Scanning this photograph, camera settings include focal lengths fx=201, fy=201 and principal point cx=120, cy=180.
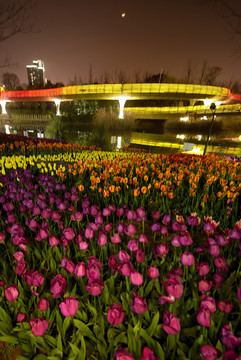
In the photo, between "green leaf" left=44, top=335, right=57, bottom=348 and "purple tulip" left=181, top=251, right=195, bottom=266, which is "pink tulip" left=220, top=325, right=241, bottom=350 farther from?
"green leaf" left=44, top=335, right=57, bottom=348

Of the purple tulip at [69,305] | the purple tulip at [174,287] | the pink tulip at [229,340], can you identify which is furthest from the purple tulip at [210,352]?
the purple tulip at [69,305]

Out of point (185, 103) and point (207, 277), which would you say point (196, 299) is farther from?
point (185, 103)

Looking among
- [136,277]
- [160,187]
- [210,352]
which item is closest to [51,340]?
[136,277]

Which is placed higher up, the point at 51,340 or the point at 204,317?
the point at 204,317

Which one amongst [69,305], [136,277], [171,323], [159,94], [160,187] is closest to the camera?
[171,323]

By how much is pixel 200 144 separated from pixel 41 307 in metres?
32.0

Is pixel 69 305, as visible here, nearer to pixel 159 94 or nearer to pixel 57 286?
pixel 57 286

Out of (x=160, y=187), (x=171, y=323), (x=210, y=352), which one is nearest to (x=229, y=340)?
(x=210, y=352)

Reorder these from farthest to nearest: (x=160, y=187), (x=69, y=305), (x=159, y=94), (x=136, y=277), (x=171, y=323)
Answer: (x=159, y=94) → (x=160, y=187) → (x=136, y=277) → (x=69, y=305) → (x=171, y=323)

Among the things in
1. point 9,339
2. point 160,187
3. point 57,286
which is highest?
point 57,286

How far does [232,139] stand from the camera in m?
28.1

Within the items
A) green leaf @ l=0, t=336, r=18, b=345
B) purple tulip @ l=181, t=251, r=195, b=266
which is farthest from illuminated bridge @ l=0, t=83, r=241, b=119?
green leaf @ l=0, t=336, r=18, b=345

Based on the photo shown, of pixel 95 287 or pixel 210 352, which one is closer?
pixel 210 352

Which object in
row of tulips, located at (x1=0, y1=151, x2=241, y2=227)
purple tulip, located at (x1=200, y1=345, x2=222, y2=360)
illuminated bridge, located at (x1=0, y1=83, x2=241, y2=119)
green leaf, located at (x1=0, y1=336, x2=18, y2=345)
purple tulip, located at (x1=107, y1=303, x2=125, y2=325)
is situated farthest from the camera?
illuminated bridge, located at (x1=0, y1=83, x2=241, y2=119)
